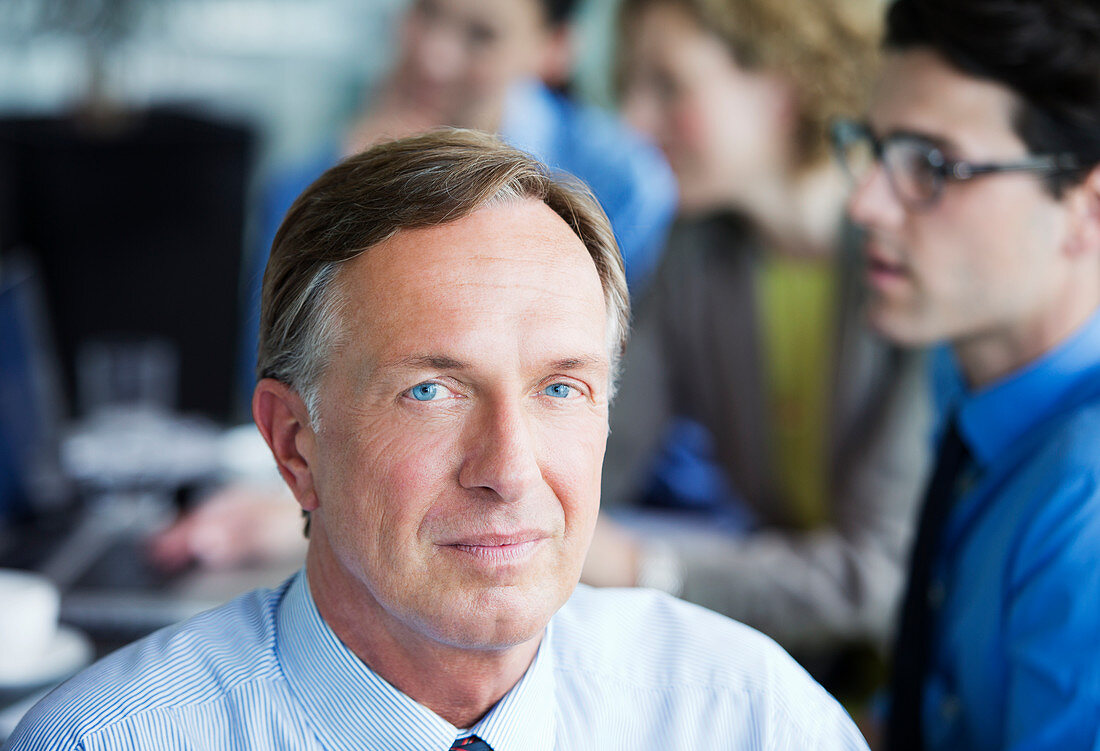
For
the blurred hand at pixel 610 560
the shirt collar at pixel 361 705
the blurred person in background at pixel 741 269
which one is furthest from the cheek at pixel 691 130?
the shirt collar at pixel 361 705

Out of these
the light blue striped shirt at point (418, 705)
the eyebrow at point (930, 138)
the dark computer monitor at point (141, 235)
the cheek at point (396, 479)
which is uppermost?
the eyebrow at point (930, 138)

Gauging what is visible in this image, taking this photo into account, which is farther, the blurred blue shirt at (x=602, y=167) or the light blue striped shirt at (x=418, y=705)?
the blurred blue shirt at (x=602, y=167)

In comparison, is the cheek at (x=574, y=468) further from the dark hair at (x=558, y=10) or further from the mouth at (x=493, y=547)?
the dark hair at (x=558, y=10)

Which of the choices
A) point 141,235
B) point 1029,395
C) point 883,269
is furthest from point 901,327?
point 141,235

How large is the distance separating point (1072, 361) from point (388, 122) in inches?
98.4

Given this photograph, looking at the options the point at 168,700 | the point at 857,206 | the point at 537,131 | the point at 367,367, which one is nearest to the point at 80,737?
the point at 168,700

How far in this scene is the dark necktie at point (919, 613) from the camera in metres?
1.52

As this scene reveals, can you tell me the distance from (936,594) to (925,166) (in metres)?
0.63

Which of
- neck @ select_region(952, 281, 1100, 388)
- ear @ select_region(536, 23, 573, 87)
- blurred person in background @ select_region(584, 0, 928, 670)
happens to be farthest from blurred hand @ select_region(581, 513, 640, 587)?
ear @ select_region(536, 23, 573, 87)

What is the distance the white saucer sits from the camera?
1.30 m

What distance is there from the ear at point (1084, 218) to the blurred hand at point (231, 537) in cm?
130

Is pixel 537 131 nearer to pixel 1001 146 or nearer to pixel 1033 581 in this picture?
pixel 1001 146

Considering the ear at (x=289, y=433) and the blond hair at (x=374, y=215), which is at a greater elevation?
the blond hair at (x=374, y=215)

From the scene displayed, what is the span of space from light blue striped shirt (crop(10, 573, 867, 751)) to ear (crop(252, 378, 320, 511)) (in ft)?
0.34
